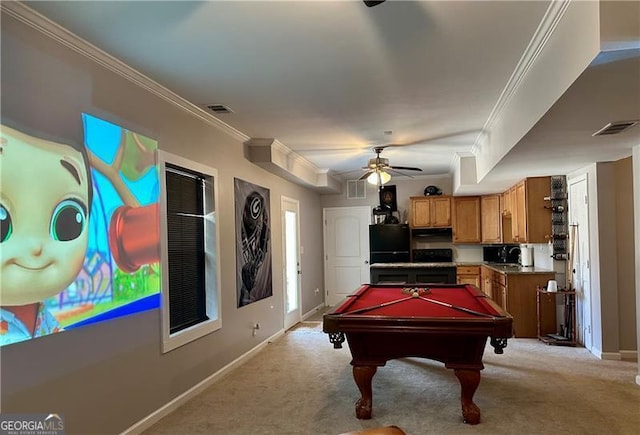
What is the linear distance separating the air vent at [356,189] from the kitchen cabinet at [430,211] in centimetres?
105

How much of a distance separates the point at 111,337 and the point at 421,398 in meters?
2.52

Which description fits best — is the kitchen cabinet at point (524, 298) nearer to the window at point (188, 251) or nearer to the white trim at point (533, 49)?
the white trim at point (533, 49)

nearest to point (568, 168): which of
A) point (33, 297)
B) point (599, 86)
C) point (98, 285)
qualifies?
point (599, 86)

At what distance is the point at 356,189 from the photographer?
28.1 feet

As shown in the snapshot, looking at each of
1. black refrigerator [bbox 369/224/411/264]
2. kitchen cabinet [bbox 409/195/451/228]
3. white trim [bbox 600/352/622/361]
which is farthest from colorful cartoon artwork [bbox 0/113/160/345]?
kitchen cabinet [bbox 409/195/451/228]

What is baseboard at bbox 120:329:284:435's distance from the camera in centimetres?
297

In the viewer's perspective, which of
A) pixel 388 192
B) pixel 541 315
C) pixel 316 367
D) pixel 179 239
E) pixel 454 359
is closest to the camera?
pixel 454 359

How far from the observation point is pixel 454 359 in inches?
121

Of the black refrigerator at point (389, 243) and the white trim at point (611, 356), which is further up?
the black refrigerator at point (389, 243)

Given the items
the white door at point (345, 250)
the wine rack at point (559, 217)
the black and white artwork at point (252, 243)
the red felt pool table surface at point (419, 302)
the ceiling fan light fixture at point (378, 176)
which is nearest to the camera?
the red felt pool table surface at point (419, 302)

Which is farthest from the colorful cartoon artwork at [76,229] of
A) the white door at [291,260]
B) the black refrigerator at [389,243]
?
the black refrigerator at [389,243]

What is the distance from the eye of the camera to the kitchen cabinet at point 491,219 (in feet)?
23.7

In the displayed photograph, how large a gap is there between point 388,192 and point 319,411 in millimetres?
5520

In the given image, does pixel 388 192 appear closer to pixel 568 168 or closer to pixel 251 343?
pixel 568 168
